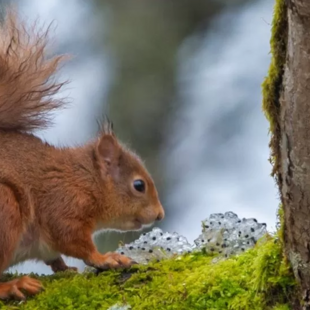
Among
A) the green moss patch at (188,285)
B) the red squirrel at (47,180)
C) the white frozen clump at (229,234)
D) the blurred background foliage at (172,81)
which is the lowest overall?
the green moss patch at (188,285)

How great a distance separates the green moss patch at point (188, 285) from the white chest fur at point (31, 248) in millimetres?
160

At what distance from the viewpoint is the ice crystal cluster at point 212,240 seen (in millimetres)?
1892

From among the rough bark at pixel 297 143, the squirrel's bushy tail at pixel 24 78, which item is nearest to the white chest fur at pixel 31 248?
the squirrel's bushy tail at pixel 24 78

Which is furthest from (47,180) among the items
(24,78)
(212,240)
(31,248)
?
(212,240)

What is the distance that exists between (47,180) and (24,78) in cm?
30

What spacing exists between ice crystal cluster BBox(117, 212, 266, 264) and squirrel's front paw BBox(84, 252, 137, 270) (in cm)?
6

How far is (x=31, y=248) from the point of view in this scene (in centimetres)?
206

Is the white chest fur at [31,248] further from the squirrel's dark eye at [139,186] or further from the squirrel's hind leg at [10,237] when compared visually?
the squirrel's dark eye at [139,186]

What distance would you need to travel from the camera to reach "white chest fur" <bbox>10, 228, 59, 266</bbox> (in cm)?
204

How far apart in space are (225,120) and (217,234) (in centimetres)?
230

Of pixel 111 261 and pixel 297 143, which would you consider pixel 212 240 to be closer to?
pixel 111 261

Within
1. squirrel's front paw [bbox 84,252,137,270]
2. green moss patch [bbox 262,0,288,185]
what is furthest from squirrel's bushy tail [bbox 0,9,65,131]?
green moss patch [bbox 262,0,288,185]

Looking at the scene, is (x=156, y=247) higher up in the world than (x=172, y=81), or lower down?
lower down

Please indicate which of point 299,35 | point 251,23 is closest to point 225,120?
point 251,23
